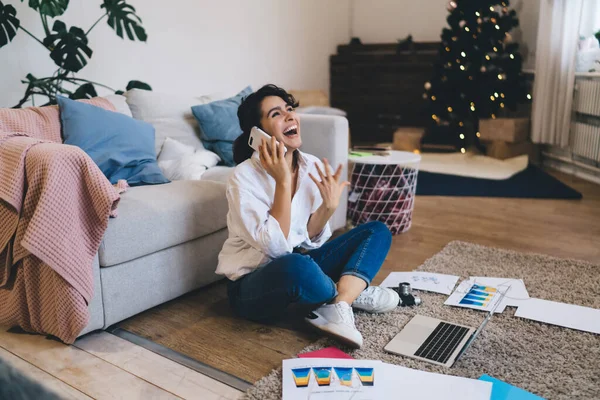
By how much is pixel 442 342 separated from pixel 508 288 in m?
0.55

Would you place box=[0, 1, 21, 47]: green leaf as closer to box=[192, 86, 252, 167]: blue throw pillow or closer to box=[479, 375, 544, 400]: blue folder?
box=[192, 86, 252, 167]: blue throw pillow

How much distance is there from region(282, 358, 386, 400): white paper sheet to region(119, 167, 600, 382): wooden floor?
0.10 m

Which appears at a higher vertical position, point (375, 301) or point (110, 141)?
point (110, 141)

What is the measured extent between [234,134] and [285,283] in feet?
4.31

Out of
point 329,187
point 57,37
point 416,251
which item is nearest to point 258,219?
point 329,187

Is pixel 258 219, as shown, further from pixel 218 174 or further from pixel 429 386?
pixel 218 174

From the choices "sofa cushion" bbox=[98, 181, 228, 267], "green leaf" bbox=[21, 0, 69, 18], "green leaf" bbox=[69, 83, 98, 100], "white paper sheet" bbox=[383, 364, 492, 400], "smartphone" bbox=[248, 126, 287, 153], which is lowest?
"white paper sheet" bbox=[383, 364, 492, 400]

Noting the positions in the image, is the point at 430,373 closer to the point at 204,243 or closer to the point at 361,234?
the point at 361,234

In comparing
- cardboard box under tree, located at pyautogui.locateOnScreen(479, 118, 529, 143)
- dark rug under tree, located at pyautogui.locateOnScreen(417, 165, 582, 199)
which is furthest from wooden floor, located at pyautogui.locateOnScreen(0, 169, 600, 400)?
cardboard box under tree, located at pyautogui.locateOnScreen(479, 118, 529, 143)

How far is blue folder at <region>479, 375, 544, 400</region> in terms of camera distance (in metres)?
1.31

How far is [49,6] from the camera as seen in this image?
8.21 ft

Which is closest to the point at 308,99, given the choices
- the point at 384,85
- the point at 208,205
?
the point at 384,85

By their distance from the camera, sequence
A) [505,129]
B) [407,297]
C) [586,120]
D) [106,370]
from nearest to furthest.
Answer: [106,370]
[407,297]
[586,120]
[505,129]

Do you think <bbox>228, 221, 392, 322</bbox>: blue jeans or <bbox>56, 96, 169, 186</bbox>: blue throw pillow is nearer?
<bbox>228, 221, 392, 322</bbox>: blue jeans
